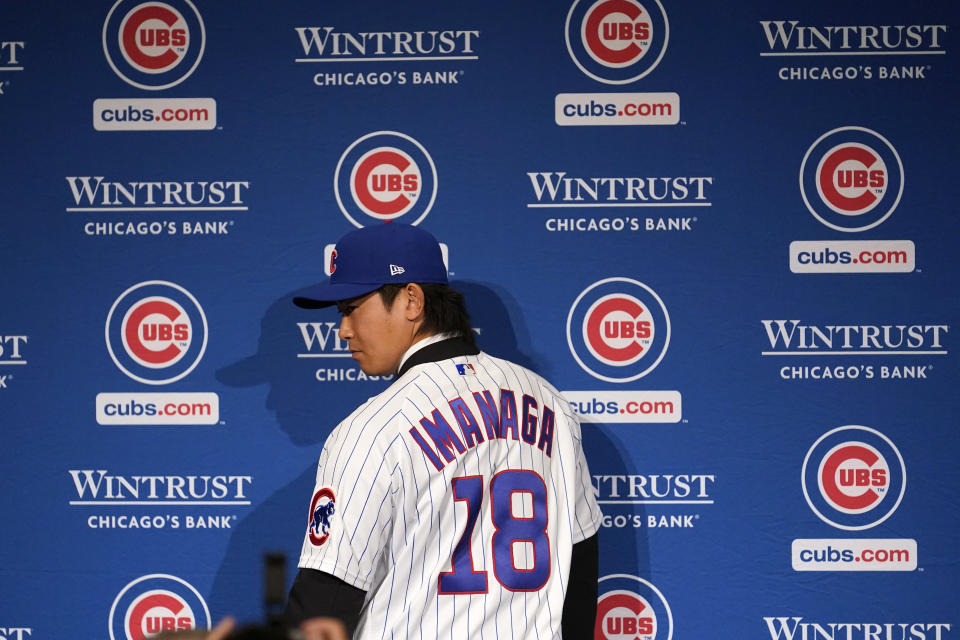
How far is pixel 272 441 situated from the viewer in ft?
7.61

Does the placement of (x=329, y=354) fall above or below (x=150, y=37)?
below

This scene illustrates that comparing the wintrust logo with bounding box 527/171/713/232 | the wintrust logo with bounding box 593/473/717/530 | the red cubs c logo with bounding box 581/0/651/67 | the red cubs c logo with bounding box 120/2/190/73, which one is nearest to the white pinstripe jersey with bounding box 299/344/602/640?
the wintrust logo with bounding box 593/473/717/530

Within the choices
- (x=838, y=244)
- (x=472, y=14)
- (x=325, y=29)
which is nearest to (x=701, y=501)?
(x=838, y=244)

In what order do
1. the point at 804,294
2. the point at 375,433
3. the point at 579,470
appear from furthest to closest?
the point at 804,294 → the point at 579,470 → the point at 375,433

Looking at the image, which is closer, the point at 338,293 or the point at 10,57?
the point at 338,293

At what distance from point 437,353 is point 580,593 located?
0.60 metres

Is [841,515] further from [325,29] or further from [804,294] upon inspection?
[325,29]

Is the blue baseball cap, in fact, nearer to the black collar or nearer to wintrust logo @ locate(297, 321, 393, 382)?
the black collar

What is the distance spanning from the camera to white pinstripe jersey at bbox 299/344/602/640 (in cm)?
166

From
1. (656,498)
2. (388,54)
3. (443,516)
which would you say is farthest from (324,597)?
(388,54)

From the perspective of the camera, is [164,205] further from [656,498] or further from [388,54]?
[656,498]

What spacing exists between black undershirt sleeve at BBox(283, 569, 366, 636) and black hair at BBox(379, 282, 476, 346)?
0.49m

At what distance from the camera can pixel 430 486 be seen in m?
1.69

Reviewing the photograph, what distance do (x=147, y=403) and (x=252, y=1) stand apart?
994 millimetres
